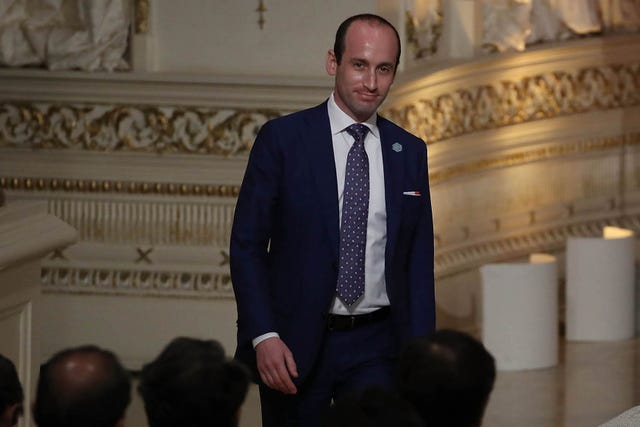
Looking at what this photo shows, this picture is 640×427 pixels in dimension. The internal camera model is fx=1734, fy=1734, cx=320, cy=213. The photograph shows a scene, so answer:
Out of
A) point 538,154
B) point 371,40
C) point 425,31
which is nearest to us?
point 371,40

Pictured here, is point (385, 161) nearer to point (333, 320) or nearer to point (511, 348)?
point (333, 320)

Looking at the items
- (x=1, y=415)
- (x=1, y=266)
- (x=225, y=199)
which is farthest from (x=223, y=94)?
(x=1, y=415)

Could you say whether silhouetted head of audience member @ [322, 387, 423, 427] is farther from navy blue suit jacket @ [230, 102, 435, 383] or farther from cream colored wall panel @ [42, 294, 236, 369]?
cream colored wall panel @ [42, 294, 236, 369]

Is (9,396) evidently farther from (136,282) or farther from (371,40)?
(136,282)

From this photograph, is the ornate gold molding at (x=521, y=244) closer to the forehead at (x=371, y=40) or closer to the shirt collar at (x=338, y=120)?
the shirt collar at (x=338, y=120)

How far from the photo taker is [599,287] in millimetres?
10484

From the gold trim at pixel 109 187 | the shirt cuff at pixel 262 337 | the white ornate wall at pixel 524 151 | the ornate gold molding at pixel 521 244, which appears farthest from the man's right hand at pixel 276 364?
the ornate gold molding at pixel 521 244

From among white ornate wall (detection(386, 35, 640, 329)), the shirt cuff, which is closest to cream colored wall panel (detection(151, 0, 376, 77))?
white ornate wall (detection(386, 35, 640, 329))

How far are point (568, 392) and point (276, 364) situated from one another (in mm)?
4371

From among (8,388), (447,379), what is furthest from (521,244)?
(8,388)

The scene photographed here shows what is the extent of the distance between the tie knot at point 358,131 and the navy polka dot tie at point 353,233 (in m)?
0.08

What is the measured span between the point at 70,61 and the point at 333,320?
3.95 m

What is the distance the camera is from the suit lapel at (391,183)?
5.15 meters

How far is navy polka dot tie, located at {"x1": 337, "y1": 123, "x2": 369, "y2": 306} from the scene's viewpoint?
512 cm
